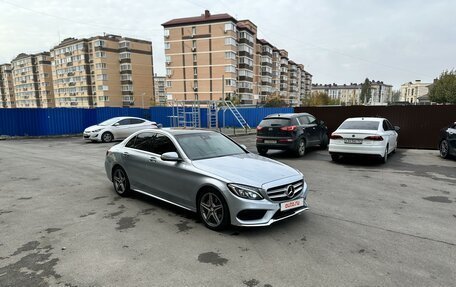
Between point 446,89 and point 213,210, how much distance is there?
59648 mm

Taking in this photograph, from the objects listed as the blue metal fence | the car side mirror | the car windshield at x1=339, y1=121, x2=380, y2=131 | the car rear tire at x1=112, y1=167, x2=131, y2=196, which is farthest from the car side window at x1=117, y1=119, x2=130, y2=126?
the car side mirror

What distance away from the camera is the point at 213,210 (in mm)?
4266

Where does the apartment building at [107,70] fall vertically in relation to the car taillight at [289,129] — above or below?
above

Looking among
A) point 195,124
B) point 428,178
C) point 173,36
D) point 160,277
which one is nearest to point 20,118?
point 195,124

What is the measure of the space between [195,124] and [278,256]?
2228cm

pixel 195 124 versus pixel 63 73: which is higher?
pixel 63 73

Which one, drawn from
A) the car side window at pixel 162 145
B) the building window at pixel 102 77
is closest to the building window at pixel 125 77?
the building window at pixel 102 77

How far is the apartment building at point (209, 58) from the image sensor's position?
207 ft

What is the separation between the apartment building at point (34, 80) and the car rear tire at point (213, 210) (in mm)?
109766

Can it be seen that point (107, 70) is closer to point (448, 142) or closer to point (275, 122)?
point (275, 122)

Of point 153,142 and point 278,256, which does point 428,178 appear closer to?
point 278,256

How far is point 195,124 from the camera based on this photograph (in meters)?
25.3

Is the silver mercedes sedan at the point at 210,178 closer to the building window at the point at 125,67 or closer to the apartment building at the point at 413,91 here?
the building window at the point at 125,67

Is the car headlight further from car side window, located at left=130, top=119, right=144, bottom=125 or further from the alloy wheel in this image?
car side window, located at left=130, top=119, right=144, bottom=125
